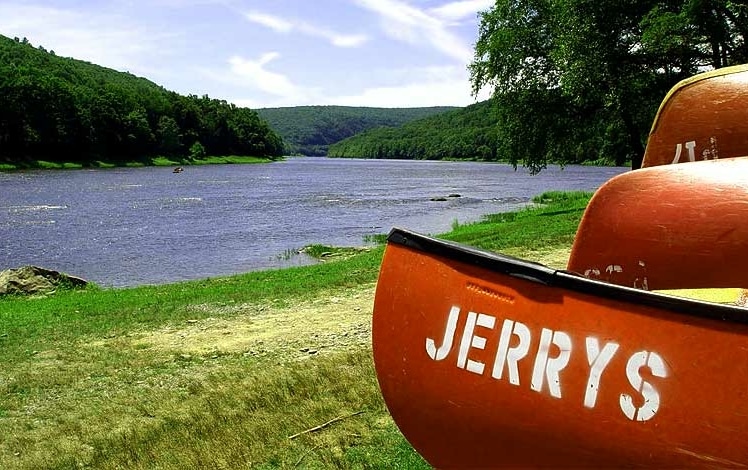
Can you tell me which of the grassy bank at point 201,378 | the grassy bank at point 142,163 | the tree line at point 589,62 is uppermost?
the tree line at point 589,62

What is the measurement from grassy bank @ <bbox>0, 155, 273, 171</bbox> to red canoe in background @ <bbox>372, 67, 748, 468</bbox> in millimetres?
86166

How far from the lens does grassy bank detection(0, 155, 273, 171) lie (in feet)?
274

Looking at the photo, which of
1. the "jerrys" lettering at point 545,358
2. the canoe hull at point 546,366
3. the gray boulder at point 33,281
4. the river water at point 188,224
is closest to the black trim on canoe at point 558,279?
the canoe hull at point 546,366

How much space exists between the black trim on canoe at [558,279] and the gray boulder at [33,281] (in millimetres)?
15254

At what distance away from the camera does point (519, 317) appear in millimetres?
3469

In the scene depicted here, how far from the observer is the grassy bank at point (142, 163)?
3287 inches

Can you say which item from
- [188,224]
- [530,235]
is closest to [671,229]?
[530,235]

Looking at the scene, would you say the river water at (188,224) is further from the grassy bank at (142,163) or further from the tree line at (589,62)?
the grassy bank at (142,163)

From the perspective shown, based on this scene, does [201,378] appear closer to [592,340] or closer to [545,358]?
Answer: [545,358]

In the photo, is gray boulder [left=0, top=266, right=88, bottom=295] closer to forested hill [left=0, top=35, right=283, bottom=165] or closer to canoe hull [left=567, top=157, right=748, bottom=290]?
canoe hull [left=567, top=157, right=748, bottom=290]

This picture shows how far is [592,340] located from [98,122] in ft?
368

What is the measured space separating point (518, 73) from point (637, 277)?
23660 millimetres

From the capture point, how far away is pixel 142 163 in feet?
348

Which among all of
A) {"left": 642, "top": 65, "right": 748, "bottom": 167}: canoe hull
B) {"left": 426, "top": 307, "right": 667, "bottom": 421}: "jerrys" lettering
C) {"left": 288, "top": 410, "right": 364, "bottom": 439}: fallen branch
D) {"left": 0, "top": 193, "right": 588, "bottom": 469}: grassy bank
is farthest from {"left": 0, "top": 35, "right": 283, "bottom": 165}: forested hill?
{"left": 426, "top": 307, "right": 667, "bottom": 421}: "jerrys" lettering
